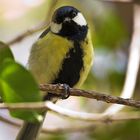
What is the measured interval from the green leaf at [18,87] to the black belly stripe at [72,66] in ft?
1.36

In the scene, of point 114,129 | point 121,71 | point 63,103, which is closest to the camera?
point 114,129

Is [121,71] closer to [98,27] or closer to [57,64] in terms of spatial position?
[98,27]

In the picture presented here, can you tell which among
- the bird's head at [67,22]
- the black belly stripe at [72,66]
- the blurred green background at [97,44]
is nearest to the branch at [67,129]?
the blurred green background at [97,44]

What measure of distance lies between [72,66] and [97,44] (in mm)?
511

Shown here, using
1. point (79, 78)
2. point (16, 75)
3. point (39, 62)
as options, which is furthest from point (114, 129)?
point (16, 75)

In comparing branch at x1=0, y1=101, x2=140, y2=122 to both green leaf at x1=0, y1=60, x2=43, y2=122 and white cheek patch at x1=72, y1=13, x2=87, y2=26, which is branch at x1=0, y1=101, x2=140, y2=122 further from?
white cheek patch at x1=72, y1=13, x2=87, y2=26

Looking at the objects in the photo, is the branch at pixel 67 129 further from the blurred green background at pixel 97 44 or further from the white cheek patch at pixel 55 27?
the white cheek patch at pixel 55 27

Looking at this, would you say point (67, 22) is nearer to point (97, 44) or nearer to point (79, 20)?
point (79, 20)

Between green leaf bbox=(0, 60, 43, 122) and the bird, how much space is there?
15.2 inches

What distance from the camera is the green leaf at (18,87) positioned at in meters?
1.08

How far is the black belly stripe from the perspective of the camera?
151 centimetres

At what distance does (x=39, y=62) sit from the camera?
150cm

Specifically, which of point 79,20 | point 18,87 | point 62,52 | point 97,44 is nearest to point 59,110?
point 18,87

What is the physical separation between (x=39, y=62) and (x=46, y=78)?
0.06 m
